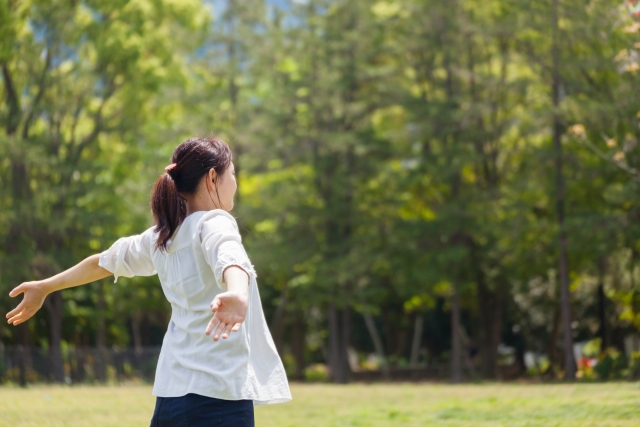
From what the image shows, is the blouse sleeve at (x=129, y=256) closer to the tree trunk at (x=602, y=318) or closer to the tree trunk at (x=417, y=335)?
the tree trunk at (x=602, y=318)

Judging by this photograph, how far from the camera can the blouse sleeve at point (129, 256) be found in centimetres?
306

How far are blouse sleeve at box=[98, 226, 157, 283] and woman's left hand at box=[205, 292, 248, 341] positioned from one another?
0.75m

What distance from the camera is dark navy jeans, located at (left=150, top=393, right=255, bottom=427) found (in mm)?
2691

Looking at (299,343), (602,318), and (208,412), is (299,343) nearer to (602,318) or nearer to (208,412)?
(602,318)

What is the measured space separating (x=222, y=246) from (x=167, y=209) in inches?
16.9

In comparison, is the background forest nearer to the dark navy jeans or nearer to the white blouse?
the white blouse

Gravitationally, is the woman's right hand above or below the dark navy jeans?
above

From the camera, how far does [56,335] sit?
25047 mm

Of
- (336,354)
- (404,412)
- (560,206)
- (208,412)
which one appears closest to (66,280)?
(208,412)

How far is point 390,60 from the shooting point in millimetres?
29156

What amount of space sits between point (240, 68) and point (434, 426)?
21799 mm

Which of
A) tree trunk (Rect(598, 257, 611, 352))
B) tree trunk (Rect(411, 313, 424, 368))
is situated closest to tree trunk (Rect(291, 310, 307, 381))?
tree trunk (Rect(411, 313, 424, 368))

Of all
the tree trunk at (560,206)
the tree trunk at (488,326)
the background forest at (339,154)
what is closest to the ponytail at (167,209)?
A: the background forest at (339,154)

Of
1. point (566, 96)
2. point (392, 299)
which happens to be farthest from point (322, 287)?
point (566, 96)
